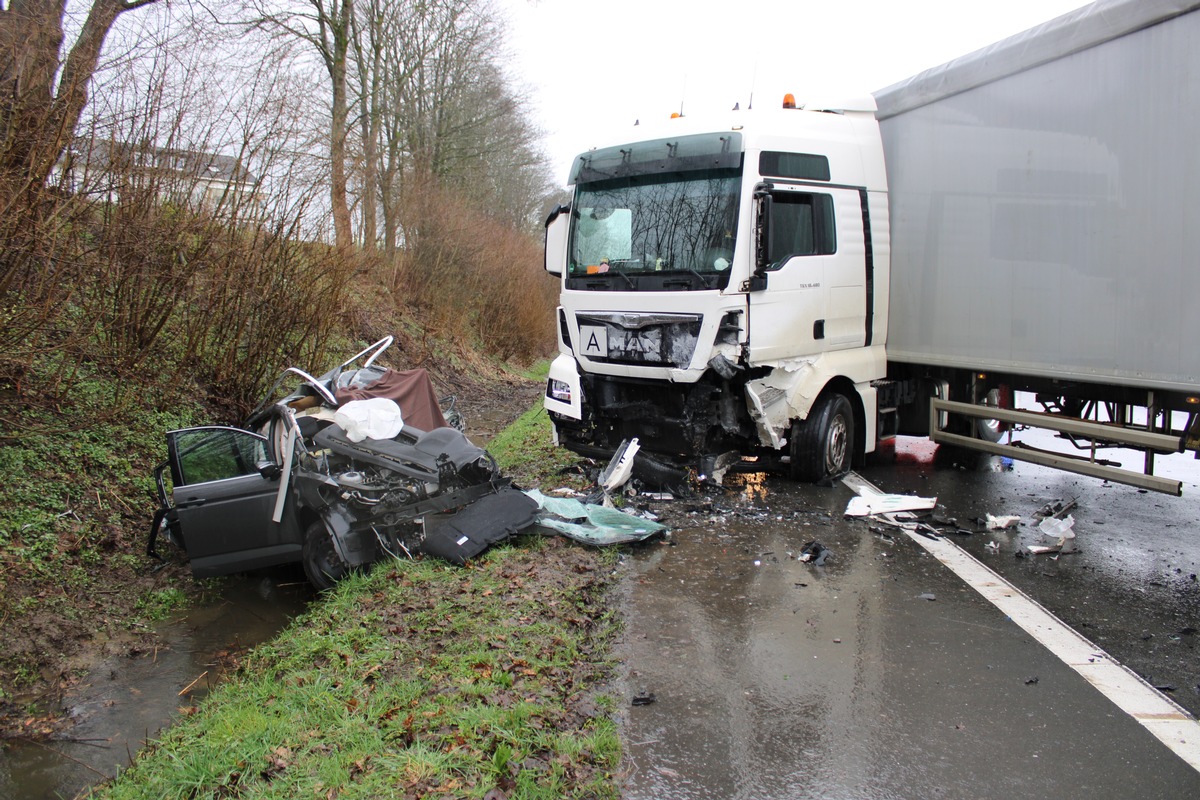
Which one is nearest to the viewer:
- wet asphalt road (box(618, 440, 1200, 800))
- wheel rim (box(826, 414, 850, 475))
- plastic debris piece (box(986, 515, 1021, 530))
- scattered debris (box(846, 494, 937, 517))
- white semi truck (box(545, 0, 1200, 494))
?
wet asphalt road (box(618, 440, 1200, 800))

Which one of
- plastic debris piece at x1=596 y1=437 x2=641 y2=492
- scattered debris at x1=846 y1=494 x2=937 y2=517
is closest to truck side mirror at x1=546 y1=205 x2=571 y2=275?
plastic debris piece at x1=596 y1=437 x2=641 y2=492

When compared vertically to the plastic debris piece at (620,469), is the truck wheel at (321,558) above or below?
below

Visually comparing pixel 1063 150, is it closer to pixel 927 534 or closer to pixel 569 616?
pixel 927 534

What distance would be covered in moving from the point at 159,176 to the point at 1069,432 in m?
9.11

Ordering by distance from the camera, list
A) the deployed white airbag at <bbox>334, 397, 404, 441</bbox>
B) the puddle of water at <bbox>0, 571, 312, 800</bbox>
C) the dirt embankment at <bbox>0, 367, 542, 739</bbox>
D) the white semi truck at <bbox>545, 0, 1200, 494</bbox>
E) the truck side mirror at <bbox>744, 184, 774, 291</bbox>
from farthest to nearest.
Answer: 1. the truck side mirror at <bbox>744, 184, 774, 291</bbox>
2. the deployed white airbag at <bbox>334, 397, 404, 441</bbox>
3. the white semi truck at <bbox>545, 0, 1200, 494</bbox>
4. the dirt embankment at <bbox>0, 367, 542, 739</bbox>
5. the puddle of water at <bbox>0, 571, 312, 800</bbox>

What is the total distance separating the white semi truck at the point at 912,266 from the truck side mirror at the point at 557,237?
0.03 metres

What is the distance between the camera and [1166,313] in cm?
600

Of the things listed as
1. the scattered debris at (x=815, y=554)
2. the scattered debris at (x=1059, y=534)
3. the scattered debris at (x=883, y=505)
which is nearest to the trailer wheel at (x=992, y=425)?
the scattered debris at (x=883, y=505)

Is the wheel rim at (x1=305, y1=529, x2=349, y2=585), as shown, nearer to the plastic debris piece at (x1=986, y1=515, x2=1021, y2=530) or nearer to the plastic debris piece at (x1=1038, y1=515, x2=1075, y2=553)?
the plastic debris piece at (x1=986, y1=515, x2=1021, y2=530)

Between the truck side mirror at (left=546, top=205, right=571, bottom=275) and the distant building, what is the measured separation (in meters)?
3.76

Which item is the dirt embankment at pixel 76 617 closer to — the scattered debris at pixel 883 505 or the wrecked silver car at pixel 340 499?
the wrecked silver car at pixel 340 499

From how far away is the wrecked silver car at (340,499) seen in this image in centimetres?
615

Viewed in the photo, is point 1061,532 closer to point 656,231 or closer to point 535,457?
point 656,231

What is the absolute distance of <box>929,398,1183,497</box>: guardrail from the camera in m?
6.22
